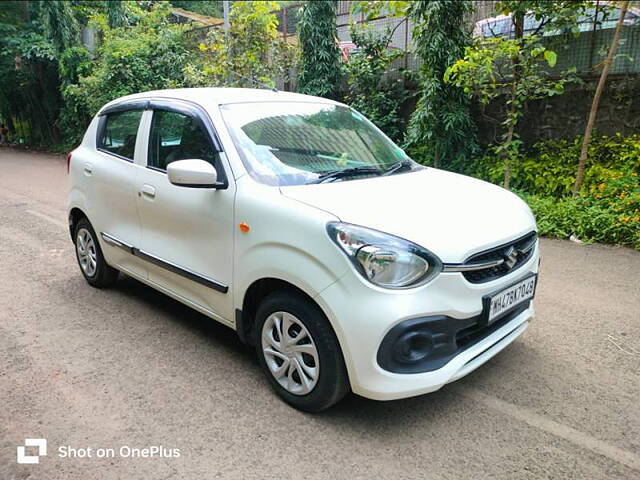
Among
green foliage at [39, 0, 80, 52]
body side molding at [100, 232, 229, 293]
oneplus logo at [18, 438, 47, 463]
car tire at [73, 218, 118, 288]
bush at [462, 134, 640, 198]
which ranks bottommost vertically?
oneplus logo at [18, 438, 47, 463]

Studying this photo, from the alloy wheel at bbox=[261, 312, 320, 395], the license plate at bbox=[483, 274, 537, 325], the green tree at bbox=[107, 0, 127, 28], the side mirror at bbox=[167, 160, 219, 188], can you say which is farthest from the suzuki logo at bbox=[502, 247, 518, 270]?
the green tree at bbox=[107, 0, 127, 28]

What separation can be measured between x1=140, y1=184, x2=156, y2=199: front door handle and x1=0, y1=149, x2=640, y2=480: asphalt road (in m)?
1.04

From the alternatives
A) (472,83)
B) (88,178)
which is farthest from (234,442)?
(472,83)

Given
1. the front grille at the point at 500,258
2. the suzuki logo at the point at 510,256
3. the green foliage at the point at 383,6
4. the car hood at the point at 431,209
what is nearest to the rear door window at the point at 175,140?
the car hood at the point at 431,209

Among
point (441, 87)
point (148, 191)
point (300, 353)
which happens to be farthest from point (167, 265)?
point (441, 87)

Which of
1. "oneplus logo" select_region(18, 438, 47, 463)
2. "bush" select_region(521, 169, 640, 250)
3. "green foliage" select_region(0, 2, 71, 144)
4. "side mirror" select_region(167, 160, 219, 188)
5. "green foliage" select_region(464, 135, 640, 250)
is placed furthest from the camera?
"green foliage" select_region(0, 2, 71, 144)

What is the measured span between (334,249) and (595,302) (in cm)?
309

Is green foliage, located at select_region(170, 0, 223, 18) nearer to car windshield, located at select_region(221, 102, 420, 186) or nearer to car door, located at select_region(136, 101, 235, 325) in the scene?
car door, located at select_region(136, 101, 235, 325)

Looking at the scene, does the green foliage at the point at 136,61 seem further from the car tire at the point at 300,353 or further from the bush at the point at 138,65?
the car tire at the point at 300,353

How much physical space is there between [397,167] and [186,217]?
4.97ft

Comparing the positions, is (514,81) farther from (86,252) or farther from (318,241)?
(86,252)

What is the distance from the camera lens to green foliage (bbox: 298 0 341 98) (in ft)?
33.4

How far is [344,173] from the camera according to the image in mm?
3291

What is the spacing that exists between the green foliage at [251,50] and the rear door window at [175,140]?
7.53m
